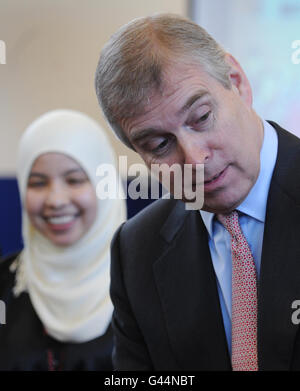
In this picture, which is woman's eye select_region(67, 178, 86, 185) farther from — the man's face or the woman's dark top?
the man's face

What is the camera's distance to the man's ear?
31.9 inches

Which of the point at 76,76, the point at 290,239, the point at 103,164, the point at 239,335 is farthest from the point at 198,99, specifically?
the point at 76,76

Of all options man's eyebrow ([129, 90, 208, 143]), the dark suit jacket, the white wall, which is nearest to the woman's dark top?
the dark suit jacket

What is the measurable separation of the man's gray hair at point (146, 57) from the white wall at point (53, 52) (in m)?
1.36

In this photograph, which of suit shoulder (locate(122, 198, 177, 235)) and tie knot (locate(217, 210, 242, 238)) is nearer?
tie knot (locate(217, 210, 242, 238))

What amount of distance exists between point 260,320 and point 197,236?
177 millimetres

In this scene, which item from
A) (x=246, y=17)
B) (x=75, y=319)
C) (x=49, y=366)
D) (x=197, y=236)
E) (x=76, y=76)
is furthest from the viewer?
(x=76, y=76)

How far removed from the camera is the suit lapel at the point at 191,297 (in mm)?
832

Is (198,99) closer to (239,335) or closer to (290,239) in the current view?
(290,239)

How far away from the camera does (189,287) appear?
86 cm

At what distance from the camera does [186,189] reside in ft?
2.57

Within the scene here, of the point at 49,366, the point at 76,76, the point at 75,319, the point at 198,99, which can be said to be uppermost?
the point at 76,76

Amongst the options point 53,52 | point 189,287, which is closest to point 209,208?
point 189,287

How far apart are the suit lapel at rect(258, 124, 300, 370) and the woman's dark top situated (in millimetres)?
878
